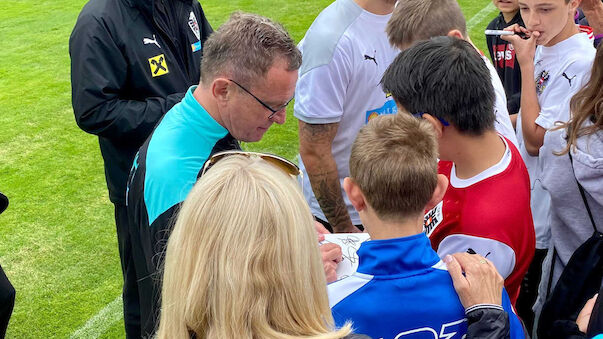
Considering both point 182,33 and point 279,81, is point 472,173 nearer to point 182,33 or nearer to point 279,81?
point 279,81

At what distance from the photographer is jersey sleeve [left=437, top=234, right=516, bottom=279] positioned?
1.91 metres

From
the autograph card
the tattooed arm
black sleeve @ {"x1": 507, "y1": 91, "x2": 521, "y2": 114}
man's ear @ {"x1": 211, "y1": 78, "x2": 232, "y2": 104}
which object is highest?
man's ear @ {"x1": 211, "y1": 78, "x2": 232, "y2": 104}

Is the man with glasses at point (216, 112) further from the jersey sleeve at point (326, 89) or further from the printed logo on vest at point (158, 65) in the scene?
the printed logo on vest at point (158, 65)

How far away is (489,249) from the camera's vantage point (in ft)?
6.29

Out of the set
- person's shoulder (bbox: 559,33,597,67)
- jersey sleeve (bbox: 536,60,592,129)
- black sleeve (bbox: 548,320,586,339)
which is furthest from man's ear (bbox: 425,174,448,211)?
person's shoulder (bbox: 559,33,597,67)

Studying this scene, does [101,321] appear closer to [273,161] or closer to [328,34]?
[328,34]

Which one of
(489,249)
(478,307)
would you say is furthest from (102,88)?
(478,307)

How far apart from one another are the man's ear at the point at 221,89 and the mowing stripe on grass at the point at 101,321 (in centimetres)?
217

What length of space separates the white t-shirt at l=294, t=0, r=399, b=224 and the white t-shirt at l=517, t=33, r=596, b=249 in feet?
2.66

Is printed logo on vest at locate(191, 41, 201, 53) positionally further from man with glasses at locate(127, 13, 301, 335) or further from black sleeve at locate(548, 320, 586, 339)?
black sleeve at locate(548, 320, 586, 339)

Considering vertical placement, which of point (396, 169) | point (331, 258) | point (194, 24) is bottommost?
point (331, 258)

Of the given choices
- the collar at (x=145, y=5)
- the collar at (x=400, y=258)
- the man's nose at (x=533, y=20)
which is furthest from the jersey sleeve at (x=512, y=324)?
the collar at (x=145, y=5)

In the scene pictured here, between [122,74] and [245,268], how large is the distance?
203 centimetres

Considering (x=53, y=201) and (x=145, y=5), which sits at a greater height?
(x=145, y=5)
